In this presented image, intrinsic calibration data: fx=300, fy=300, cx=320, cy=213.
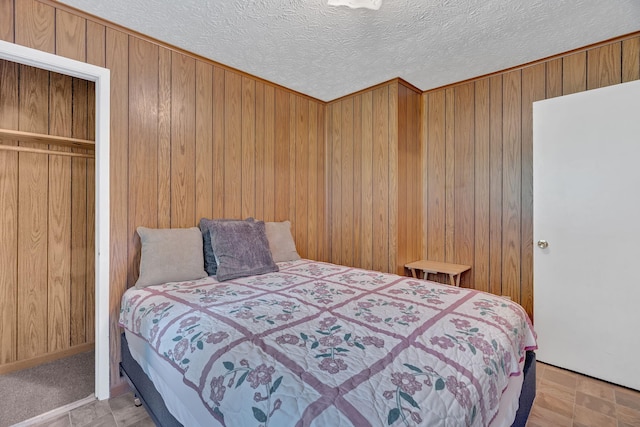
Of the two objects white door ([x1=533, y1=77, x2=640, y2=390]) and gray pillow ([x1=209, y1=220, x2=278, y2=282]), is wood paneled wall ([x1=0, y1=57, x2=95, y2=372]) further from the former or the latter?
white door ([x1=533, y1=77, x2=640, y2=390])

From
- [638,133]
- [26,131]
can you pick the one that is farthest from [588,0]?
[26,131]

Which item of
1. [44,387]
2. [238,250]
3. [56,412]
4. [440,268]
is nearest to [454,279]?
[440,268]

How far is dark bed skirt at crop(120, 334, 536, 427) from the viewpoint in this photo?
4.71 feet

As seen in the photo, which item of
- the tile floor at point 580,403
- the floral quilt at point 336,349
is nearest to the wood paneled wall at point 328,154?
the tile floor at point 580,403

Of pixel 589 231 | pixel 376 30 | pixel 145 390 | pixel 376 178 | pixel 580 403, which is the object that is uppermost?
pixel 376 30

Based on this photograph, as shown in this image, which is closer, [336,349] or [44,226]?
[336,349]

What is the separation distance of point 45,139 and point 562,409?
13.2 feet

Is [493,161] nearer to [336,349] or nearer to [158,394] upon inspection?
[336,349]

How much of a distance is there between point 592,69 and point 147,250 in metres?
3.57

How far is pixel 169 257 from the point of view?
6.68ft

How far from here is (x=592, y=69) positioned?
2336mm

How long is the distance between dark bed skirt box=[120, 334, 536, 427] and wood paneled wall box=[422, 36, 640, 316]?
118 centimetres

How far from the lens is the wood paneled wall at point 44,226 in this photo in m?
2.25

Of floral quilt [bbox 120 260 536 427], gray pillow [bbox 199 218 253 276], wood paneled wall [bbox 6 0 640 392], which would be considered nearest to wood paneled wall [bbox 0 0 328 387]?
wood paneled wall [bbox 6 0 640 392]
